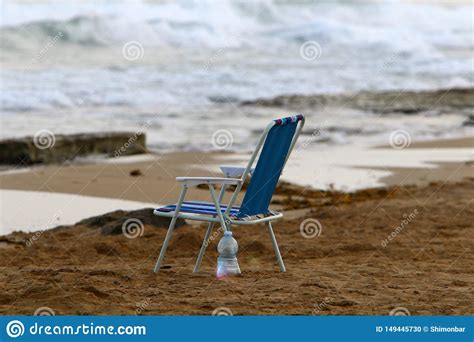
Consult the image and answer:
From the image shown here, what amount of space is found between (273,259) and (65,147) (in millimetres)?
6619

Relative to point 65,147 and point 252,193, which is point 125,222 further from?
point 65,147

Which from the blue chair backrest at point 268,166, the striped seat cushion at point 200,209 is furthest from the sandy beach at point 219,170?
the striped seat cushion at point 200,209

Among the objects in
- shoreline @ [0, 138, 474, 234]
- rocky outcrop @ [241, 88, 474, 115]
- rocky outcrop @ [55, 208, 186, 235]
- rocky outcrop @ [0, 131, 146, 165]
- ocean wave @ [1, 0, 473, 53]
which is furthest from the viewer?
ocean wave @ [1, 0, 473, 53]

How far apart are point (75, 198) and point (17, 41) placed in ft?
69.7

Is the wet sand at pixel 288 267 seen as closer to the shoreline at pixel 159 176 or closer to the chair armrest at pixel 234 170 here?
the chair armrest at pixel 234 170

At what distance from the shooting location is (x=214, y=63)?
3031 cm

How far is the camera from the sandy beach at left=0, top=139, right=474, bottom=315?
5676 millimetres

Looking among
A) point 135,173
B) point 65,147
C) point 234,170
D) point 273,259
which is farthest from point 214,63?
point 234,170

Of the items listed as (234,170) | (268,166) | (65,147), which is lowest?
(268,166)

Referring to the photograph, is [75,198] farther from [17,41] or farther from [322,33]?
[322,33]

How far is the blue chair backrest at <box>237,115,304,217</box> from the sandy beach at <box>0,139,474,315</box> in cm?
47

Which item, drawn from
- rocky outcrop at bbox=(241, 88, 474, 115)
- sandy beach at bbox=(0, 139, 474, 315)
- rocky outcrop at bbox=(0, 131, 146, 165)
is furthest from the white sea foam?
rocky outcrop at bbox=(241, 88, 474, 115)

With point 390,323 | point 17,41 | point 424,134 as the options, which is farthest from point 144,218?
point 17,41

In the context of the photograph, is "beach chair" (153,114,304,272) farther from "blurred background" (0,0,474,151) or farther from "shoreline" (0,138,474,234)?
"blurred background" (0,0,474,151)
